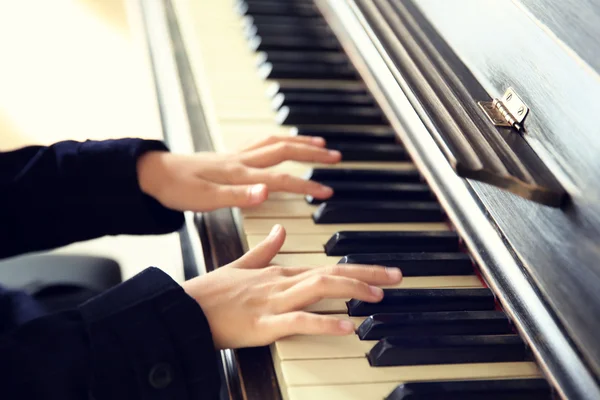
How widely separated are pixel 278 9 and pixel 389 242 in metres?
0.75

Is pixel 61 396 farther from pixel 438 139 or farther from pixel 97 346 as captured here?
pixel 438 139

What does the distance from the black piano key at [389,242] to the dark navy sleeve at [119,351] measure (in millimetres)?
229

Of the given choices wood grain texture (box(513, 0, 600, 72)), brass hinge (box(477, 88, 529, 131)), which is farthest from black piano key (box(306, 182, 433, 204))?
wood grain texture (box(513, 0, 600, 72))

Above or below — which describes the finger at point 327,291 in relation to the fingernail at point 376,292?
above

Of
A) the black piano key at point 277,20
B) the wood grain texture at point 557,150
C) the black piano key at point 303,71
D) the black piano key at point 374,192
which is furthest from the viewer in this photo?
the black piano key at point 277,20

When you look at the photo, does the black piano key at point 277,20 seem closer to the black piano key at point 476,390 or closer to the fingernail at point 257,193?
the fingernail at point 257,193

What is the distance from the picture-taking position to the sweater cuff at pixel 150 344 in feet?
2.46

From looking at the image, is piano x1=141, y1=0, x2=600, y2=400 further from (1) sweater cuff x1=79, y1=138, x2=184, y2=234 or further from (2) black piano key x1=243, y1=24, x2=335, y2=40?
(2) black piano key x1=243, y1=24, x2=335, y2=40

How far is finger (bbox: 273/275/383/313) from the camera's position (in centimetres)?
80

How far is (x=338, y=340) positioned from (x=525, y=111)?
361 millimetres

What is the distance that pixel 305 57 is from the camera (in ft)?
4.38

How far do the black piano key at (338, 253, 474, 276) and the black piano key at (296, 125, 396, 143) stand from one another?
0.32m

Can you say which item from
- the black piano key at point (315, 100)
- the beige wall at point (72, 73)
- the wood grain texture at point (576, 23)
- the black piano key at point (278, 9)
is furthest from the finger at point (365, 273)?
the beige wall at point (72, 73)

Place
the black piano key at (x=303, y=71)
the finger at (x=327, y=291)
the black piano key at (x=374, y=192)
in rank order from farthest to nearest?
the black piano key at (x=303, y=71)
the black piano key at (x=374, y=192)
the finger at (x=327, y=291)
